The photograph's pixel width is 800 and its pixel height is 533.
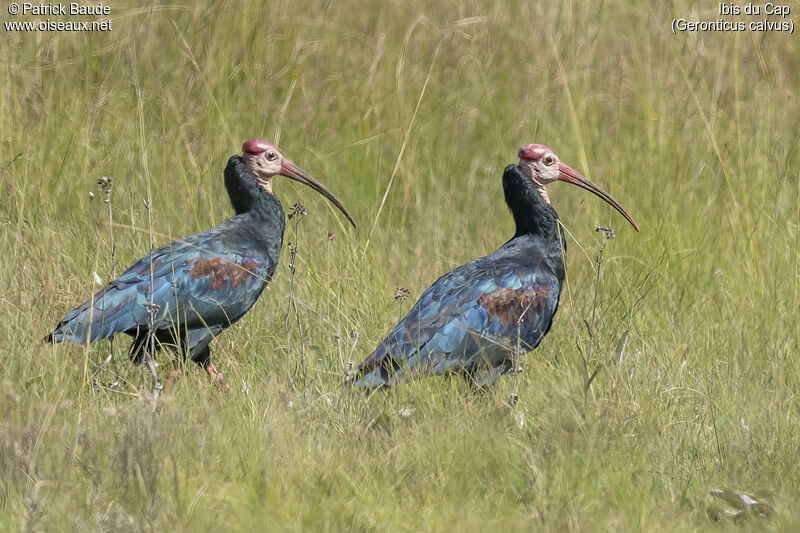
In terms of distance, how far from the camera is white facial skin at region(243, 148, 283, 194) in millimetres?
6375

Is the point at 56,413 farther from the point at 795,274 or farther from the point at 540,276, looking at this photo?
the point at 795,274

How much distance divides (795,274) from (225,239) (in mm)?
2762

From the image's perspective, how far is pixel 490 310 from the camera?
545cm

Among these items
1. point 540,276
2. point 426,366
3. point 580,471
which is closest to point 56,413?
point 426,366

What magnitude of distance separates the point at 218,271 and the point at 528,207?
152cm

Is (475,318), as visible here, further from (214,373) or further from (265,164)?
(265,164)

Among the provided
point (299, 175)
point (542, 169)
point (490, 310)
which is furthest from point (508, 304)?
point (299, 175)

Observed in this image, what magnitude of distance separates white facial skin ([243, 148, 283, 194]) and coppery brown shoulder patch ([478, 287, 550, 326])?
150 cm

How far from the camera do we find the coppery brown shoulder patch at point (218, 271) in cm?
572

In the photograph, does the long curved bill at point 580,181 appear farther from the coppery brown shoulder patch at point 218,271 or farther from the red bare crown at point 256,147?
Answer: the coppery brown shoulder patch at point 218,271

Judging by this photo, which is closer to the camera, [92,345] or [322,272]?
[92,345]

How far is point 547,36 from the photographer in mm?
7734

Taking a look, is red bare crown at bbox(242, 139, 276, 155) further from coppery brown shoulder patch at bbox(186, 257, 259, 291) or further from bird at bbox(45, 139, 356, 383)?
coppery brown shoulder patch at bbox(186, 257, 259, 291)

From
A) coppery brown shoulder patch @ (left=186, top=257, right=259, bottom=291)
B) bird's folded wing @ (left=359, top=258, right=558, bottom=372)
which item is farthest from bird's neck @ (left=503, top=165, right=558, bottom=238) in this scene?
coppery brown shoulder patch @ (left=186, top=257, right=259, bottom=291)
